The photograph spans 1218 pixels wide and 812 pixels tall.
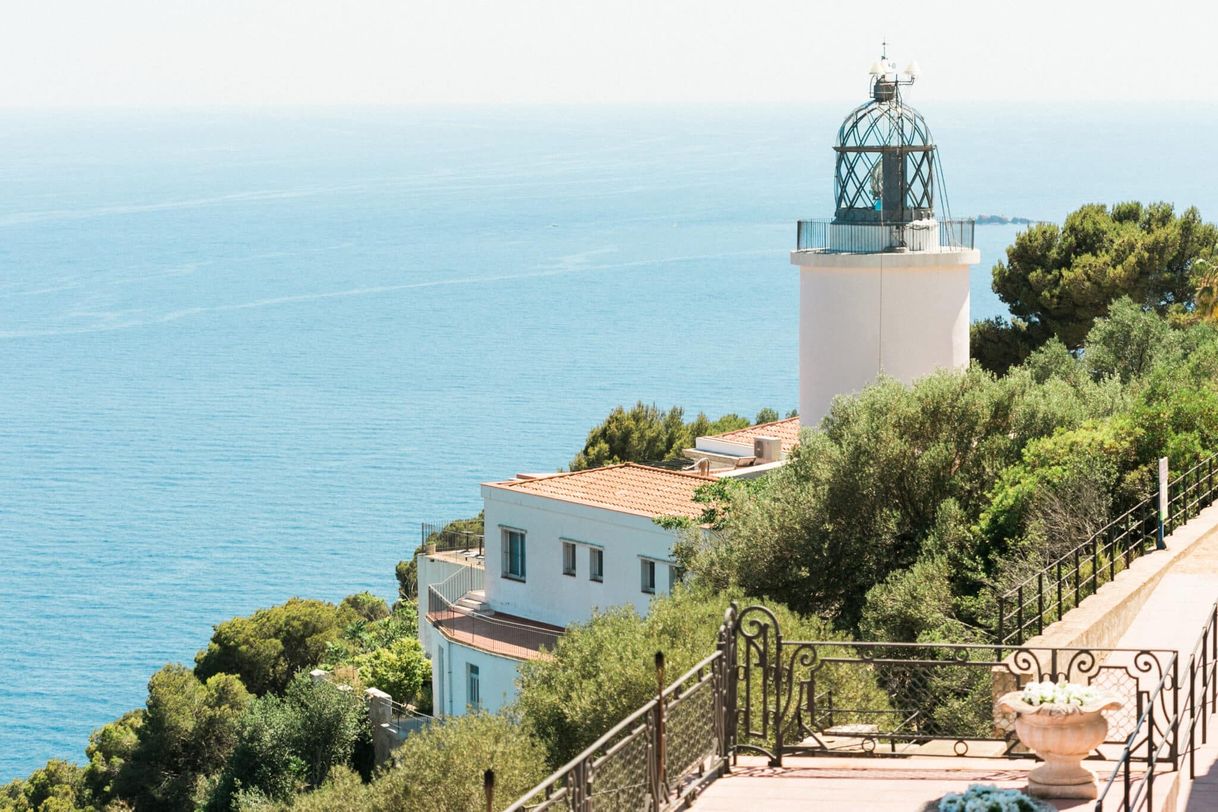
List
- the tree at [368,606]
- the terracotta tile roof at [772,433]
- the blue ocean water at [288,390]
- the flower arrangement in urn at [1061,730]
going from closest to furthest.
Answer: the flower arrangement in urn at [1061,730]
the terracotta tile roof at [772,433]
the tree at [368,606]
the blue ocean water at [288,390]

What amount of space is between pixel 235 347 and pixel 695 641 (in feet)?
360

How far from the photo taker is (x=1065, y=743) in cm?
792

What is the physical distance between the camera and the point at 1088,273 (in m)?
36.2

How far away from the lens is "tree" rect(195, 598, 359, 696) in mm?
41531

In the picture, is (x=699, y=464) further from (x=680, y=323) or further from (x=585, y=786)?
(x=680, y=323)

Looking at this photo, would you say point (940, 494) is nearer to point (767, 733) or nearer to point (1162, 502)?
point (1162, 502)

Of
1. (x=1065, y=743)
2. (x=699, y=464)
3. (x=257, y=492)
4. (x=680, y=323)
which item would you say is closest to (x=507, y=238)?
(x=680, y=323)

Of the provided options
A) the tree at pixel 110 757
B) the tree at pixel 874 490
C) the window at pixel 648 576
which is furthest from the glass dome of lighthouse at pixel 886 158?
the tree at pixel 110 757

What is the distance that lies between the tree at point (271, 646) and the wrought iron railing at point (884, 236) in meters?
18.1

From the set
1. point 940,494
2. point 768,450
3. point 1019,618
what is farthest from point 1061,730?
point 768,450

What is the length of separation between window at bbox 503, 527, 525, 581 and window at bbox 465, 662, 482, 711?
2.10 meters

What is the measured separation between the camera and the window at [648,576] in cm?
2622

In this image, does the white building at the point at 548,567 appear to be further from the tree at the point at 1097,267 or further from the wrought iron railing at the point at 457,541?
the tree at the point at 1097,267

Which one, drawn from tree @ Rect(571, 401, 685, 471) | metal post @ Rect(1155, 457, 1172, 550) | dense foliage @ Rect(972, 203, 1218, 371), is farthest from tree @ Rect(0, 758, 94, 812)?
metal post @ Rect(1155, 457, 1172, 550)
